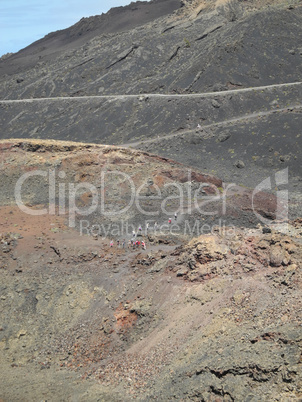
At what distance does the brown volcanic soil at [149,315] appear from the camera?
15484 mm

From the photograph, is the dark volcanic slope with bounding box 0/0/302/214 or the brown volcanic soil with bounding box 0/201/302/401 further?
the dark volcanic slope with bounding box 0/0/302/214

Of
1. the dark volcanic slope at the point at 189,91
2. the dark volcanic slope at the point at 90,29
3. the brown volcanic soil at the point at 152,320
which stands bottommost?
the brown volcanic soil at the point at 152,320

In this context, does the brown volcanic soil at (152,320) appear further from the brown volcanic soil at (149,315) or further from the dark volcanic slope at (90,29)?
the dark volcanic slope at (90,29)

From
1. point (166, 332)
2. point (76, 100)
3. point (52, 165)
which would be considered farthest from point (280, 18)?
point (166, 332)

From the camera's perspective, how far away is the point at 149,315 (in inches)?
822

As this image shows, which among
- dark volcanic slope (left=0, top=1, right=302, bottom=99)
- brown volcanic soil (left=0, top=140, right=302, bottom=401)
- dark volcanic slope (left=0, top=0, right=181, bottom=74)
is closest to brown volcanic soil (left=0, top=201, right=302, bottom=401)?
brown volcanic soil (left=0, top=140, right=302, bottom=401)

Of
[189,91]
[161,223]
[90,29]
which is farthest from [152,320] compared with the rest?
[90,29]

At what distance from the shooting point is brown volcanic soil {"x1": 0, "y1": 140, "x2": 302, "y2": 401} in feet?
50.8

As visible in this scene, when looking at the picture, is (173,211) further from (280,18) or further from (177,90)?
(280,18)

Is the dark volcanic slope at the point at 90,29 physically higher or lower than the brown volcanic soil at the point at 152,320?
higher

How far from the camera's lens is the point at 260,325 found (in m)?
16.8

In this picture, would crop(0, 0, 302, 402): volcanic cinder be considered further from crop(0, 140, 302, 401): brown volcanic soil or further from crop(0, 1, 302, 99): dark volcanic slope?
crop(0, 1, 302, 99): dark volcanic slope

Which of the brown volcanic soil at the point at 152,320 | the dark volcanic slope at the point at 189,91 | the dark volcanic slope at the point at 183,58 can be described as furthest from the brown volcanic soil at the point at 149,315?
the dark volcanic slope at the point at 183,58

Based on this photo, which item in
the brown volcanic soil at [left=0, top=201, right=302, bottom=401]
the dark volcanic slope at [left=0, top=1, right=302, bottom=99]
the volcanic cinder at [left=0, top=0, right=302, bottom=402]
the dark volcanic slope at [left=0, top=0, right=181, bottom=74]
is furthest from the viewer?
the dark volcanic slope at [left=0, top=0, right=181, bottom=74]
